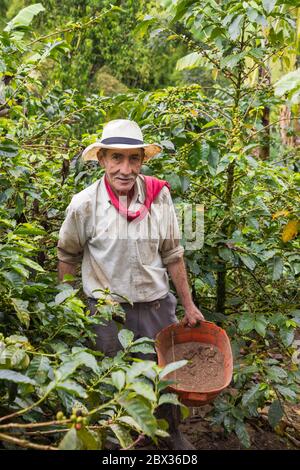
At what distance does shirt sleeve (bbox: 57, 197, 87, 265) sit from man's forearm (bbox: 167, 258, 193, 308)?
0.44 metres

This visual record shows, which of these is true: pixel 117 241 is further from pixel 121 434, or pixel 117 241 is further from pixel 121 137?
pixel 121 434

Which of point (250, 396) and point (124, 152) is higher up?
point (124, 152)

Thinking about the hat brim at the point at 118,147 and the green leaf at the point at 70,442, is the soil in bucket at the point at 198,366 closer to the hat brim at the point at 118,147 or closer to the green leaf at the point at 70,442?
the hat brim at the point at 118,147

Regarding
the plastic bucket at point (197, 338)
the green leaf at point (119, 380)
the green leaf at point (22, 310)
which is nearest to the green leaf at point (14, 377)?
the green leaf at point (119, 380)

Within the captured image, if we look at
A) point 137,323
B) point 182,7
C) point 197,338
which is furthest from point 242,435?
point 182,7

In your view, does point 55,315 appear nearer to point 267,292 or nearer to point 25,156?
point 25,156

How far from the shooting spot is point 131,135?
2.30 metres

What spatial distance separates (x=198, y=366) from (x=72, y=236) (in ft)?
2.61

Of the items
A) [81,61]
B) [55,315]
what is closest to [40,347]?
[55,315]

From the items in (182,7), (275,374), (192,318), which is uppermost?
(182,7)

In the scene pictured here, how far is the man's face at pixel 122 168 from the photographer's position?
228 centimetres

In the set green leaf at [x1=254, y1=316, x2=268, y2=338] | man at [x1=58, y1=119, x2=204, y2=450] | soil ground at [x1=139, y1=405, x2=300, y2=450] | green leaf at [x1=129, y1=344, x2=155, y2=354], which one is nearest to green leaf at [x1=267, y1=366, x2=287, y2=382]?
green leaf at [x1=254, y1=316, x2=268, y2=338]

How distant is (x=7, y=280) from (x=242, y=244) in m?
1.22

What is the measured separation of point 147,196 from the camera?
2379 mm
